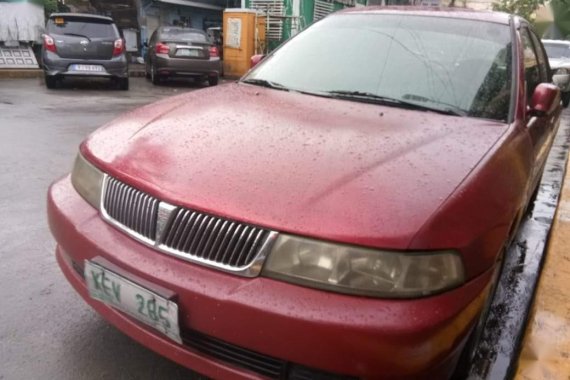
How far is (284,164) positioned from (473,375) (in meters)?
1.43

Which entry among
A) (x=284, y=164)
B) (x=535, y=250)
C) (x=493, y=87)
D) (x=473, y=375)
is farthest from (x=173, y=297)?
(x=535, y=250)

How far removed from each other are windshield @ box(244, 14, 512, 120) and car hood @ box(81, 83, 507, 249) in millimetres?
172

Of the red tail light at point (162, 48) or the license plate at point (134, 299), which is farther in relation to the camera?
the red tail light at point (162, 48)

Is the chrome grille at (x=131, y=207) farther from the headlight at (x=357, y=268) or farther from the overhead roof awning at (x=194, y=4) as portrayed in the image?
the overhead roof awning at (x=194, y=4)

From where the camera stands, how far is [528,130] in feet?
9.11

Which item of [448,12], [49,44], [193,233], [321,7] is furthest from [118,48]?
[321,7]

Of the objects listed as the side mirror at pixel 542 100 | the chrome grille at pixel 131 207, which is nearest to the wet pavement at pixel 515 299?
the side mirror at pixel 542 100

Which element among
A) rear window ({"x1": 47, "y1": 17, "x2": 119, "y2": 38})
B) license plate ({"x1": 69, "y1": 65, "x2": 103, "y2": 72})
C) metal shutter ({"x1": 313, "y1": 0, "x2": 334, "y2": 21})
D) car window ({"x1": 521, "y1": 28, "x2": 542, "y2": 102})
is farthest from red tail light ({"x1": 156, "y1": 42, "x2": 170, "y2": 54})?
car window ({"x1": 521, "y1": 28, "x2": 542, "y2": 102})

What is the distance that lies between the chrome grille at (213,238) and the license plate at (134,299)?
0.60 ft

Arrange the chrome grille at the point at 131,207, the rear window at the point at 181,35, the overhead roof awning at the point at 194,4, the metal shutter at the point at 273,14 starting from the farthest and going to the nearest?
1. the overhead roof awning at the point at 194,4
2. the metal shutter at the point at 273,14
3. the rear window at the point at 181,35
4. the chrome grille at the point at 131,207

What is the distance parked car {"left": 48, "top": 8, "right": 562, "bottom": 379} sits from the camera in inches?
63.4

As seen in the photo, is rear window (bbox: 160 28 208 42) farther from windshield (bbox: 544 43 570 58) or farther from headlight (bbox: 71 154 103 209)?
headlight (bbox: 71 154 103 209)

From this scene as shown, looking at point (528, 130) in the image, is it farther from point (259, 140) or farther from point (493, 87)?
point (259, 140)

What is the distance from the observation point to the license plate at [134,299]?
1.77 metres
